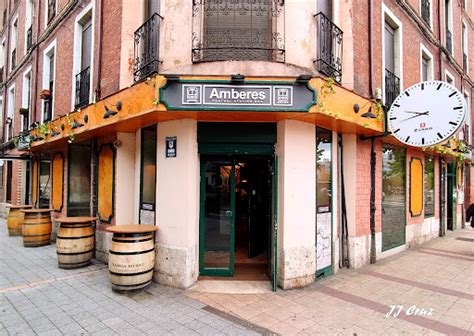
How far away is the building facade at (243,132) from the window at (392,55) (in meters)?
0.05

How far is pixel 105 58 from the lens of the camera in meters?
6.79

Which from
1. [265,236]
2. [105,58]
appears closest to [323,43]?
[265,236]

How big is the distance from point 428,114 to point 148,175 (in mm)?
5538

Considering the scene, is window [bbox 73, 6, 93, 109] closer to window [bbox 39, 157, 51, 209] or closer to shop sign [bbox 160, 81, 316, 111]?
window [bbox 39, 157, 51, 209]

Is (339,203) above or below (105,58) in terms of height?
below

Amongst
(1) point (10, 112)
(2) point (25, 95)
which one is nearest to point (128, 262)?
(2) point (25, 95)

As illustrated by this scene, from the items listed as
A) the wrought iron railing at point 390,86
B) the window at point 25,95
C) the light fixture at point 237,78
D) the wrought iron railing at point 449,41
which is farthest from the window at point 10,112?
the wrought iron railing at point 449,41

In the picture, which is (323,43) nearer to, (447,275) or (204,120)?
(204,120)

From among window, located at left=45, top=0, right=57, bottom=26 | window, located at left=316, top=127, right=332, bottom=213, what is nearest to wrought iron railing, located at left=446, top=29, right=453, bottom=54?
window, located at left=316, top=127, right=332, bottom=213

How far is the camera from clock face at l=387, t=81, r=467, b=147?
15.6 ft

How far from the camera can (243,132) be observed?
5.06m

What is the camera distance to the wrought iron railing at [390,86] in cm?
739

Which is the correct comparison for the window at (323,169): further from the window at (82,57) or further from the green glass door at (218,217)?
the window at (82,57)

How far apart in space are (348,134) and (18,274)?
25.1 ft
